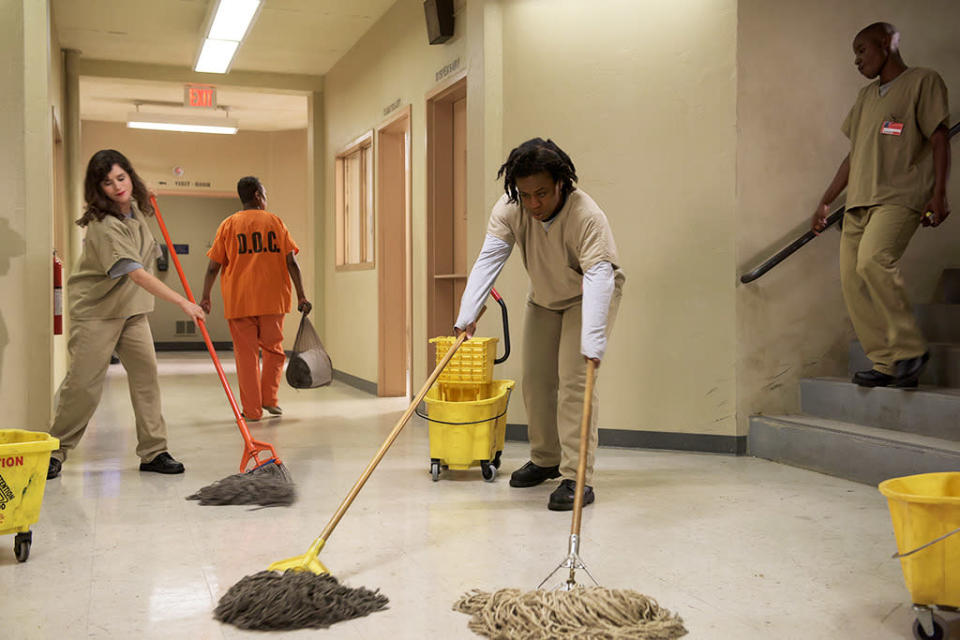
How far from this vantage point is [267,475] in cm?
404

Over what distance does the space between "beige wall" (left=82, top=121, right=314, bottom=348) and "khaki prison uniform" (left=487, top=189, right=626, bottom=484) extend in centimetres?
948

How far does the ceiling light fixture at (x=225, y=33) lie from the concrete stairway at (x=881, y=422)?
16.2 ft

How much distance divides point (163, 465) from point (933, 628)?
138 inches

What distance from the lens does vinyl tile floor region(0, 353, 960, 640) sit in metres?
2.47

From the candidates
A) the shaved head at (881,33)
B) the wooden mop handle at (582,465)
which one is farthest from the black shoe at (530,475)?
the shaved head at (881,33)

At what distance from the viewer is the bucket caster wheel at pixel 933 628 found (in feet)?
7.25

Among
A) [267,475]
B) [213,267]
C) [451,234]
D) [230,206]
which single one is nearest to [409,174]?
[451,234]

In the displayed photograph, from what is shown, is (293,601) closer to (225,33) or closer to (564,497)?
(564,497)

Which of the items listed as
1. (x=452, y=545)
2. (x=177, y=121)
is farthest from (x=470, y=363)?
(x=177, y=121)

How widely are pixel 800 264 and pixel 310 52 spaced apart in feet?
19.0

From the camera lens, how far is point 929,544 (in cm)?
213

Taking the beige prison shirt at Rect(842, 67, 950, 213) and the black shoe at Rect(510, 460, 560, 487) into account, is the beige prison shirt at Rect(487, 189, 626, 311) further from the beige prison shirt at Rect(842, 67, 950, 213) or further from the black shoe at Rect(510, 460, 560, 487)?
the beige prison shirt at Rect(842, 67, 950, 213)

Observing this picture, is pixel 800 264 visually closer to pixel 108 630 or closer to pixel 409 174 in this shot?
pixel 409 174

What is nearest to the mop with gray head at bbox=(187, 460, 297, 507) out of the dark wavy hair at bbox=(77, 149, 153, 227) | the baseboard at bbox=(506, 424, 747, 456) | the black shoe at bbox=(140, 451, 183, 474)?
the black shoe at bbox=(140, 451, 183, 474)
